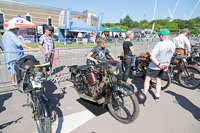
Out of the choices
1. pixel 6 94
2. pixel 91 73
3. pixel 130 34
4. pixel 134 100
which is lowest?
pixel 6 94

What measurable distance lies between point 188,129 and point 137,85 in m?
2.32


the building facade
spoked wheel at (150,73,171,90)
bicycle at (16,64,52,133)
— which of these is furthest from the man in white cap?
the building facade

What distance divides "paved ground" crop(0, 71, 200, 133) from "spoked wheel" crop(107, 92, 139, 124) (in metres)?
0.12

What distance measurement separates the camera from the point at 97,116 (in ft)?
9.72

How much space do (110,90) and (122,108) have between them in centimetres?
73

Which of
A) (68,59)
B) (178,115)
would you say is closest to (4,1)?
(68,59)

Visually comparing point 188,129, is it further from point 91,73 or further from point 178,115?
point 91,73

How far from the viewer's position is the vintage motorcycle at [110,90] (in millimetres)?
2561

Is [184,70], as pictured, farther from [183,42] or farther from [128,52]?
[128,52]

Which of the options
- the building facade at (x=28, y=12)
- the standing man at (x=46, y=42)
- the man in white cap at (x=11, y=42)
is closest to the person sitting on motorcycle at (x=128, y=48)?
the standing man at (x=46, y=42)

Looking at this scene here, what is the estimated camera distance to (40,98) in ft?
7.03

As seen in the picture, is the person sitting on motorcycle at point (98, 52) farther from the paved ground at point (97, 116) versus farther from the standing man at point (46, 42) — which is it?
the standing man at point (46, 42)

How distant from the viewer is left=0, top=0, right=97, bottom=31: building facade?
112 ft

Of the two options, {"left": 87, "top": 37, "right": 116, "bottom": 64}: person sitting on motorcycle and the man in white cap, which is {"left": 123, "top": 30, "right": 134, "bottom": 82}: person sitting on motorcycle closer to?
{"left": 87, "top": 37, "right": 116, "bottom": 64}: person sitting on motorcycle
